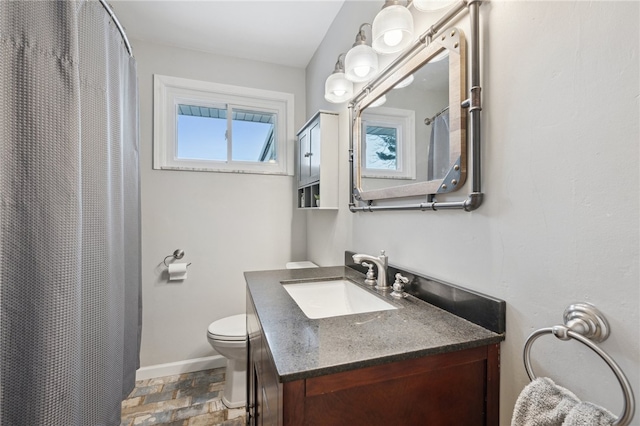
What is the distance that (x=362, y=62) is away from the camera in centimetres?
127

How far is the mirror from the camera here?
2.97 feet

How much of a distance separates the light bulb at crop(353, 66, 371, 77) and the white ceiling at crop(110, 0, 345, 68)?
0.82 meters

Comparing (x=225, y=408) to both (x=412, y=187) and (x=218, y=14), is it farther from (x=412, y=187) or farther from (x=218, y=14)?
(x=218, y=14)

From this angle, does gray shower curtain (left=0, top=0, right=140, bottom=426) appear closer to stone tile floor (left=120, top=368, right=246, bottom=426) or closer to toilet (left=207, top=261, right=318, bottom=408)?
toilet (left=207, top=261, right=318, bottom=408)

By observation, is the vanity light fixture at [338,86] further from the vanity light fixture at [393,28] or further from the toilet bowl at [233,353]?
the toilet bowl at [233,353]

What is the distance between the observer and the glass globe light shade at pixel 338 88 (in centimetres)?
151

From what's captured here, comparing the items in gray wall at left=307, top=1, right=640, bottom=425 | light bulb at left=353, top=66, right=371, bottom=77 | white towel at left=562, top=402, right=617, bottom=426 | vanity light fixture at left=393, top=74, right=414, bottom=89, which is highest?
light bulb at left=353, top=66, right=371, bottom=77

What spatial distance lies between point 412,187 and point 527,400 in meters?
0.73

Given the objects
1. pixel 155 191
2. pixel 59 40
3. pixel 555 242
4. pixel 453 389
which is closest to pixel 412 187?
pixel 555 242

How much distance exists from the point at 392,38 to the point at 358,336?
41.7 inches

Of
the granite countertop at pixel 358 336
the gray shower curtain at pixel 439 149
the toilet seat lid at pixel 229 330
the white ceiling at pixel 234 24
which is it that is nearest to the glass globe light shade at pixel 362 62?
the gray shower curtain at pixel 439 149

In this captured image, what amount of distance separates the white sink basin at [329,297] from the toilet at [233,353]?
0.62m

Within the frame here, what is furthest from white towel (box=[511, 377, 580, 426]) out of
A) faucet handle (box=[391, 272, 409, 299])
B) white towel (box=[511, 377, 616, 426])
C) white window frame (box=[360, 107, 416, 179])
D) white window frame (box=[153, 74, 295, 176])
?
white window frame (box=[153, 74, 295, 176])

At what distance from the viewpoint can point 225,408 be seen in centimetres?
178
